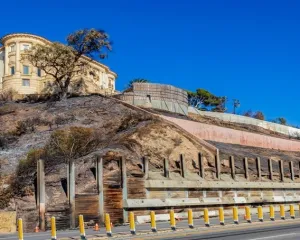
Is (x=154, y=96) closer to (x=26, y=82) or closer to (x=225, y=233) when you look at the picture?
(x=26, y=82)

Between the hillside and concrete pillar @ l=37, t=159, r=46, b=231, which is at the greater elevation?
the hillside

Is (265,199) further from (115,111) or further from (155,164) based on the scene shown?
(115,111)

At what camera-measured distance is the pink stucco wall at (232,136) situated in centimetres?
4331

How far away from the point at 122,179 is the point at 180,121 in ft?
64.1

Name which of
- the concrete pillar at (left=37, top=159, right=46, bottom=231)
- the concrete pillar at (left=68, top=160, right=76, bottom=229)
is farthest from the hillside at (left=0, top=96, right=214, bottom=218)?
the concrete pillar at (left=68, top=160, right=76, bottom=229)

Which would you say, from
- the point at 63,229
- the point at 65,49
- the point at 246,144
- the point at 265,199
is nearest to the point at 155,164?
the point at 265,199

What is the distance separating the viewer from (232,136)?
1933 inches

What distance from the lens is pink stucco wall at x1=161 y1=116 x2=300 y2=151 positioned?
43.3 metres

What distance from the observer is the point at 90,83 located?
6962 cm

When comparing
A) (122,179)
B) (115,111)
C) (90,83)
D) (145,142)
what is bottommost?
(122,179)

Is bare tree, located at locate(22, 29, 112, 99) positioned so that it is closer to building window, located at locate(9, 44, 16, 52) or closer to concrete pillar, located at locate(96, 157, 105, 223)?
building window, located at locate(9, 44, 16, 52)

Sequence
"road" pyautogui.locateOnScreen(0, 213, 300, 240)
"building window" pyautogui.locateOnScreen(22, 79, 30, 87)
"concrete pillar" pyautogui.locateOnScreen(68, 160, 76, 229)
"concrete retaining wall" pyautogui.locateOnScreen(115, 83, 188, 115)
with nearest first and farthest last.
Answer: "road" pyautogui.locateOnScreen(0, 213, 300, 240)
"concrete pillar" pyautogui.locateOnScreen(68, 160, 76, 229)
"concrete retaining wall" pyautogui.locateOnScreen(115, 83, 188, 115)
"building window" pyautogui.locateOnScreen(22, 79, 30, 87)

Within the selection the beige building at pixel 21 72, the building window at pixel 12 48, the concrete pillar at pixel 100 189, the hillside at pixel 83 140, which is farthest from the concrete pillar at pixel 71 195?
the building window at pixel 12 48

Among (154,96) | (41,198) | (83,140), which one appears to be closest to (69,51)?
(154,96)
